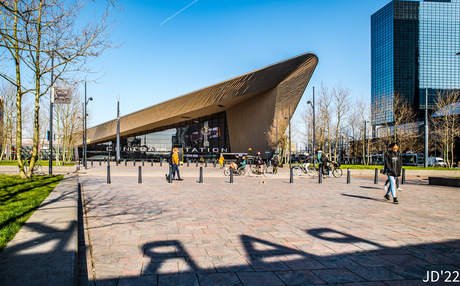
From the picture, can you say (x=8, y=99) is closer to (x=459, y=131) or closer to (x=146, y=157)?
(x=146, y=157)

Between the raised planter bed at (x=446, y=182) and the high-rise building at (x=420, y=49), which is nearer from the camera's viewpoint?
the raised planter bed at (x=446, y=182)

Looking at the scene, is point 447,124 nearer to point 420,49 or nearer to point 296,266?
point 296,266

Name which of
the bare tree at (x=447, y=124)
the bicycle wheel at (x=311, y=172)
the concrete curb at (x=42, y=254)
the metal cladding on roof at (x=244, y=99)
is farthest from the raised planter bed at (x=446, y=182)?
the metal cladding on roof at (x=244, y=99)

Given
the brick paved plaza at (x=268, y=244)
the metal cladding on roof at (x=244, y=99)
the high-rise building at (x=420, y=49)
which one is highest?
the high-rise building at (x=420, y=49)

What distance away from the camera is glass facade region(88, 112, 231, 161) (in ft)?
206

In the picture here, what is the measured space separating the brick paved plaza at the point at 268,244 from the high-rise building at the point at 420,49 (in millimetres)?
103240

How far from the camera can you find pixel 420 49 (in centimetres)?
9938

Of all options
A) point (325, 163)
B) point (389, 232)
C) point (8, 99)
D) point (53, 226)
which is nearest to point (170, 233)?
point (53, 226)

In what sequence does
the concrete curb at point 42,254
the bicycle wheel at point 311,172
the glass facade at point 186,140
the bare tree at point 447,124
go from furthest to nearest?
the glass facade at point 186,140 < the bare tree at point 447,124 < the bicycle wheel at point 311,172 < the concrete curb at point 42,254

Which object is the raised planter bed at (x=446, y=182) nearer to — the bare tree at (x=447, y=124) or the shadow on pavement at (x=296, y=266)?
the shadow on pavement at (x=296, y=266)

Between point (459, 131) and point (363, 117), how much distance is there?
10028 mm

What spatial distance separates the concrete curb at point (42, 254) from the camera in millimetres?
2377

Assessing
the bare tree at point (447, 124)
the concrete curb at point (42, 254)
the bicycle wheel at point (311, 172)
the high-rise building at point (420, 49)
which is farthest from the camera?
the high-rise building at point (420, 49)

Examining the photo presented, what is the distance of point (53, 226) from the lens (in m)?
4.02
